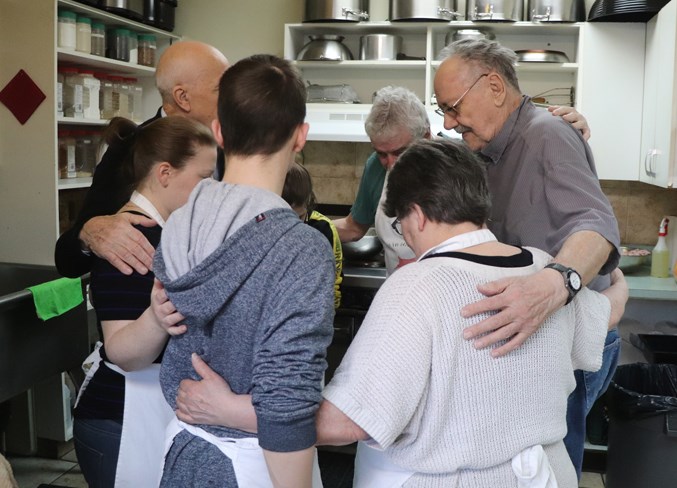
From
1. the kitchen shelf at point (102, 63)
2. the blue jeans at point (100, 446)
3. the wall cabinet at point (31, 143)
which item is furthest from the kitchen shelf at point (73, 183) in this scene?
the blue jeans at point (100, 446)

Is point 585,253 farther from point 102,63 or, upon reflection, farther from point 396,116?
point 102,63

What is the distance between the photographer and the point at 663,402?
2.61 m

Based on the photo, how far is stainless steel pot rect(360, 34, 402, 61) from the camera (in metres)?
3.76

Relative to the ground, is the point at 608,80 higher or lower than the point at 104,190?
higher

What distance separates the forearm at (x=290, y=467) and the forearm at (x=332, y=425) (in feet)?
0.11

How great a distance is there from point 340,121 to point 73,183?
1.30 meters

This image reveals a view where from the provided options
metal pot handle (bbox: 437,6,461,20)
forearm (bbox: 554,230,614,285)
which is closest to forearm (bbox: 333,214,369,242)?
metal pot handle (bbox: 437,6,461,20)

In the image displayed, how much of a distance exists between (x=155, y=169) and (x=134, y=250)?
0.19 m

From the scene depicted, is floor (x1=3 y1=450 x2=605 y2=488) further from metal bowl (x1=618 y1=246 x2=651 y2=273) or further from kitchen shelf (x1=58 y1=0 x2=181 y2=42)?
kitchen shelf (x1=58 y1=0 x2=181 y2=42)

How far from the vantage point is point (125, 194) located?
1848 mm

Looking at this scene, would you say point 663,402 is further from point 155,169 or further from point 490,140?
point 155,169

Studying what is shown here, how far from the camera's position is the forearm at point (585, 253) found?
4.96ft

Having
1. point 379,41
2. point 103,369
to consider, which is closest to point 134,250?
point 103,369

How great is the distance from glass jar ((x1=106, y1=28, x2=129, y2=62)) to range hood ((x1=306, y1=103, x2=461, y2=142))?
96cm
